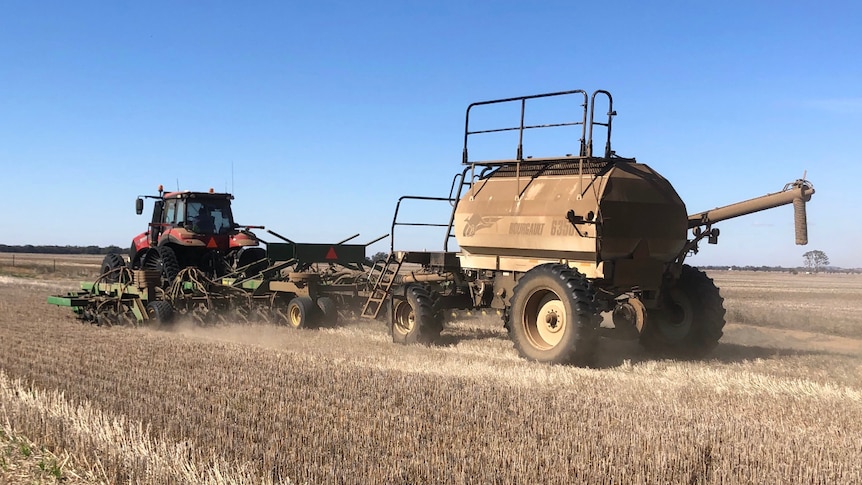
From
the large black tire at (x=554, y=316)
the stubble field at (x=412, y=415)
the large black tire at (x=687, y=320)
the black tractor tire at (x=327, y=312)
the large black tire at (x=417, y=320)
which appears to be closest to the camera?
the stubble field at (x=412, y=415)

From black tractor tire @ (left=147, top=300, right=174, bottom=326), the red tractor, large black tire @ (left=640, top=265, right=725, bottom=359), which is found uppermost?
the red tractor

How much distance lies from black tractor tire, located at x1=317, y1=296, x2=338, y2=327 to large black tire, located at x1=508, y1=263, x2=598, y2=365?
4716 millimetres

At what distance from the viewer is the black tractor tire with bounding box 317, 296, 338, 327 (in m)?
13.9

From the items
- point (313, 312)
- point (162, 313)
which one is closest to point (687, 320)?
point (313, 312)

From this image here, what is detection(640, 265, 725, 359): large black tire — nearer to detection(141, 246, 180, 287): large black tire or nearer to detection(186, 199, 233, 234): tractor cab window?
detection(141, 246, 180, 287): large black tire

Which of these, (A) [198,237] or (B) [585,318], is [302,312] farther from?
(B) [585,318]

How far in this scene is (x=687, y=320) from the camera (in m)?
10.8

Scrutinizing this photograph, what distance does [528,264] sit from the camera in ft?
34.6

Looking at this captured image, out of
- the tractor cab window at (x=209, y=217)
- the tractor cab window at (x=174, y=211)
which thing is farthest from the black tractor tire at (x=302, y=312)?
the tractor cab window at (x=174, y=211)

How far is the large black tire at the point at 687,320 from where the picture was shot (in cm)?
1058

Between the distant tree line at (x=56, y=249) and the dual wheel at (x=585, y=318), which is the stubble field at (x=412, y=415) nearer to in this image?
the dual wheel at (x=585, y=318)

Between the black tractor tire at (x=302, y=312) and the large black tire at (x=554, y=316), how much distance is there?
4.86 metres

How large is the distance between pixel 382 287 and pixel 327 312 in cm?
142

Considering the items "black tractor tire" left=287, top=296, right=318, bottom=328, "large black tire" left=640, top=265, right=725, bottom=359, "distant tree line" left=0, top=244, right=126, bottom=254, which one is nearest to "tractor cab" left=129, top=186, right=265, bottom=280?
"black tractor tire" left=287, top=296, right=318, bottom=328
